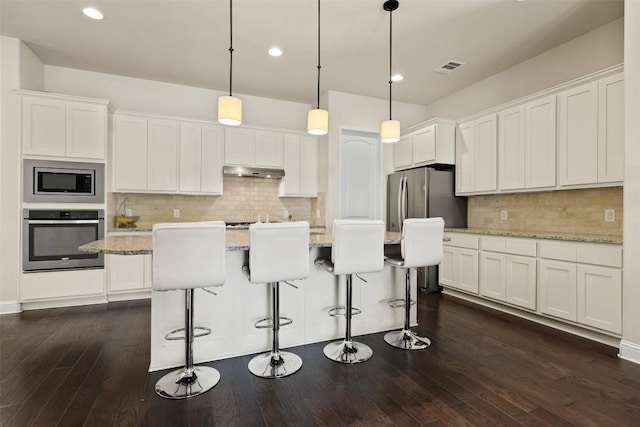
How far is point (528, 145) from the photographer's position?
3701 millimetres

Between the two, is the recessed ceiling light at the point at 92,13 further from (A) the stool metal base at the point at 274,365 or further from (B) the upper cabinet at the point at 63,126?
(A) the stool metal base at the point at 274,365

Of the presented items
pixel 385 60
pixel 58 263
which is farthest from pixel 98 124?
pixel 385 60

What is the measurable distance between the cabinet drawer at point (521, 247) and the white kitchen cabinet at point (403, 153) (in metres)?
1.97

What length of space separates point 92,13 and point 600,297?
5.25 m

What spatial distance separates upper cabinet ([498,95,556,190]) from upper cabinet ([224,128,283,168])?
10.2ft

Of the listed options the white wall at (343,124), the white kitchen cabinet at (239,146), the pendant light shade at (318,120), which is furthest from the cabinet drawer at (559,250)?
the white kitchen cabinet at (239,146)

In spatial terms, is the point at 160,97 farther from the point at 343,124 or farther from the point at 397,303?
the point at 397,303

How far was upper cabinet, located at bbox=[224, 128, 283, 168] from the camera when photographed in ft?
16.1

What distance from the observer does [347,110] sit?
5.20 meters

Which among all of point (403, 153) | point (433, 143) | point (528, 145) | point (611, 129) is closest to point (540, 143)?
point (528, 145)

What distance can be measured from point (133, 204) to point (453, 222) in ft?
15.1

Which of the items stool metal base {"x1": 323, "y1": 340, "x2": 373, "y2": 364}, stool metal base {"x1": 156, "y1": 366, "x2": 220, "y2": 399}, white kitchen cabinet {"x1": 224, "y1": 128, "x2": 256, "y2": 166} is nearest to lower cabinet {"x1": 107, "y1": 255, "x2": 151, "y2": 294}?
white kitchen cabinet {"x1": 224, "y1": 128, "x2": 256, "y2": 166}

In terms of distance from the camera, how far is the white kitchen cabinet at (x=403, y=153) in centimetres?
510

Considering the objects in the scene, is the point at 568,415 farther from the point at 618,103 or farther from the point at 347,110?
the point at 347,110
